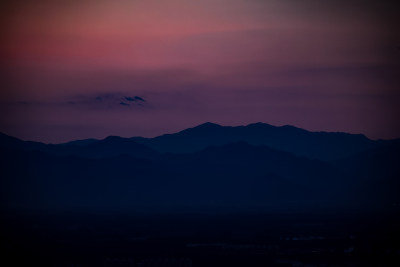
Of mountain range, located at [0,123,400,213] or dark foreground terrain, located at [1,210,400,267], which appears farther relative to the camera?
mountain range, located at [0,123,400,213]

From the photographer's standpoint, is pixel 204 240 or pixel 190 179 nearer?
pixel 204 240

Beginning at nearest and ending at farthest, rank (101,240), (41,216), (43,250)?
(43,250)
(101,240)
(41,216)

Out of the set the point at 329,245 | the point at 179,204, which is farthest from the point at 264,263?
the point at 179,204

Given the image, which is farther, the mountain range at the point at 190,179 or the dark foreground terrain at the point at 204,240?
the mountain range at the point at 190,179

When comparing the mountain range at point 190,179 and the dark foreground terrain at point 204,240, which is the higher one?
the mountain range at point 190,179

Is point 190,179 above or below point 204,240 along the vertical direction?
above

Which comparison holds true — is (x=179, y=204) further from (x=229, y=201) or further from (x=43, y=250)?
(x=43, y=250)

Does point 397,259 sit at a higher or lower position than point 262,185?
lower

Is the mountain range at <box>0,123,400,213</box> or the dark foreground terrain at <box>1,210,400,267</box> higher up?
the mountain range at <box>0,123,400,213</box>
